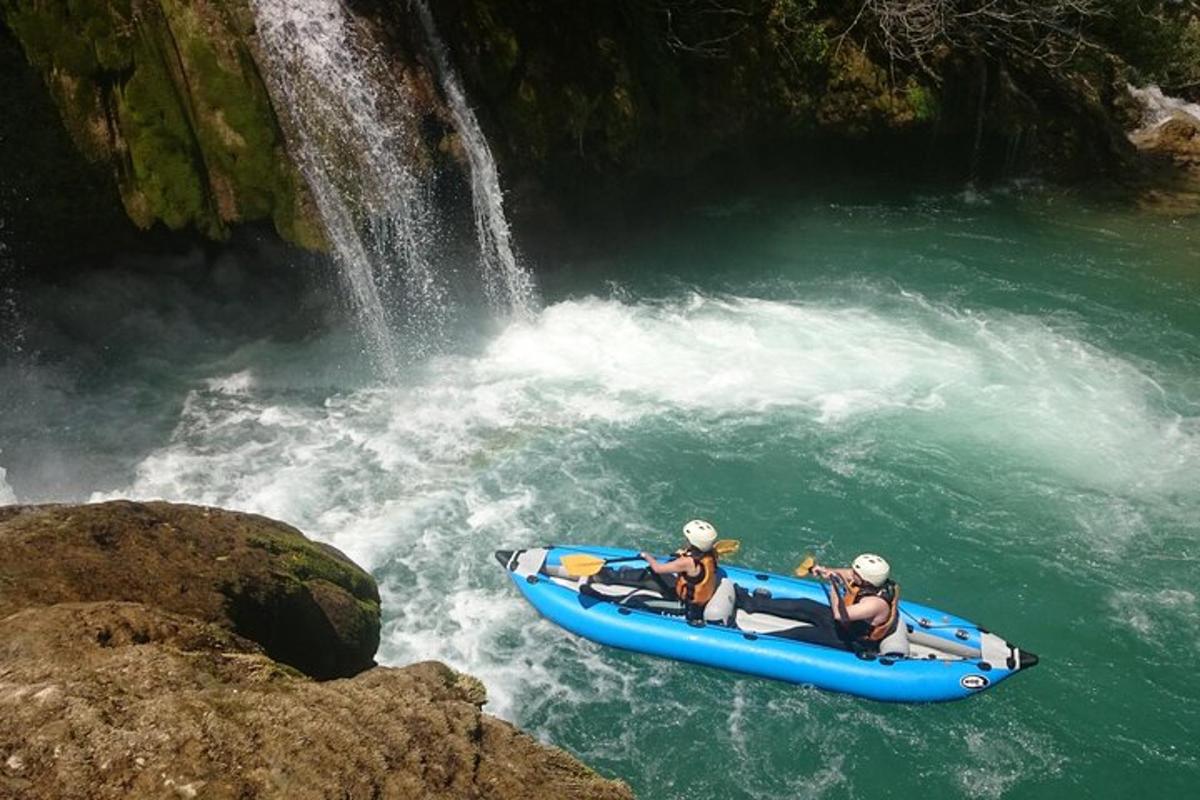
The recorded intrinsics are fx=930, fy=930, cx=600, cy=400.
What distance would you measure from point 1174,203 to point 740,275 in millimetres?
9290

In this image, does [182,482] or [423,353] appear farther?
[423,353]

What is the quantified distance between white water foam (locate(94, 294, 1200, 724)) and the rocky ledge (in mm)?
3392

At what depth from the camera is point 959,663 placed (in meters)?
7.53

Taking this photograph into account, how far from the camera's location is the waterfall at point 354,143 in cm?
1052

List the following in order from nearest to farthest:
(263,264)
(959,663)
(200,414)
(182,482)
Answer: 1. (959,663)
2. (182,482)
3. (200,414)
4. (263,264)

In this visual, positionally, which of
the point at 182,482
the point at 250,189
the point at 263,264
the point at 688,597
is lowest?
the point at 688,597

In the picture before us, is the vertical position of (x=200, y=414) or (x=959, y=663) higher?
(x=200, y=414)

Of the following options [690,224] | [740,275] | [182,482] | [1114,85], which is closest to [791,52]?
[690,224]

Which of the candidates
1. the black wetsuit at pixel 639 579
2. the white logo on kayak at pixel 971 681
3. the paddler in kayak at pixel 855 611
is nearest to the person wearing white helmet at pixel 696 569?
the black wetsuit at pixel 639 579

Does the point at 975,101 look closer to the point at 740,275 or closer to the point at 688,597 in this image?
the point at 740,275

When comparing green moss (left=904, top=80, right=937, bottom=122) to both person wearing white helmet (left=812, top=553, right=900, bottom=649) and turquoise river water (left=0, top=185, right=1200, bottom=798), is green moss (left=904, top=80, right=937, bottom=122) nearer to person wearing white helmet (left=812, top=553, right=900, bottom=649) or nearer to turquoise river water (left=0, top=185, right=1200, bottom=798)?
turquoise river water (left=0, top=185, right=1200, bottom=798)

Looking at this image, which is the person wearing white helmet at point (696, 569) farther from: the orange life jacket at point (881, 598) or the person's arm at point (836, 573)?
the orange life jacket at point (881, 598)

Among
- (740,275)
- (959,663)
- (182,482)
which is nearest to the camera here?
(959,663)

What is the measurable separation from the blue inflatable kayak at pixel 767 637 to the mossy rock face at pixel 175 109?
5.27 metres
